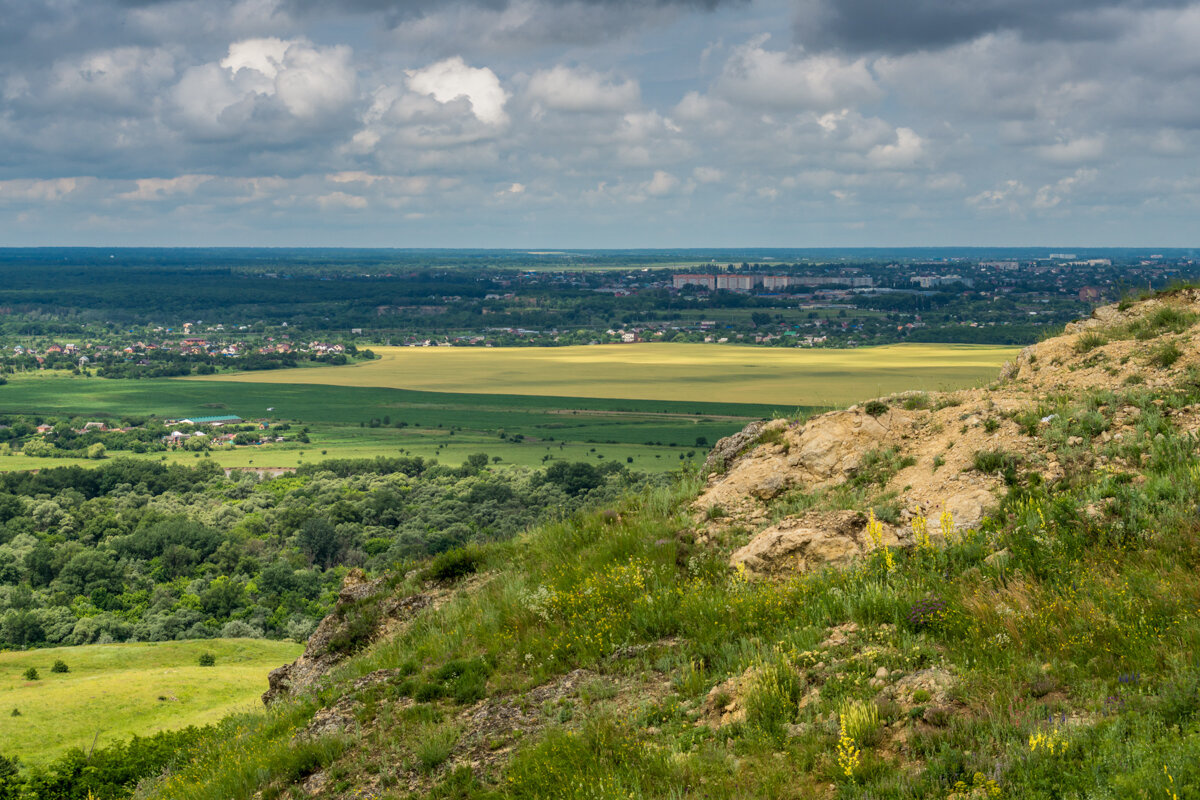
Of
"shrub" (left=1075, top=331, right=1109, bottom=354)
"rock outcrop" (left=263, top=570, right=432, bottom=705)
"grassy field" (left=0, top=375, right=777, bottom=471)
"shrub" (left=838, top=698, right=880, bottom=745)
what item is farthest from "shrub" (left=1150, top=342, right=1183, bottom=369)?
"grassy field" (left=0, top=375, right=777, bottom=471)

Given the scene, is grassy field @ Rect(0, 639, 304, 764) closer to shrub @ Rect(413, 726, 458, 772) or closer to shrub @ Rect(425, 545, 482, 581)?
shrub @ Rect(425, 545, 482, 581)

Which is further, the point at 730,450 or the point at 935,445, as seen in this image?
the point at 730,450

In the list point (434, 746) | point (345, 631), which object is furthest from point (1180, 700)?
point (345, 631)

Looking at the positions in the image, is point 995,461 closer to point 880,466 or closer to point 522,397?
point 880,466

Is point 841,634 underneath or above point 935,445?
underneath

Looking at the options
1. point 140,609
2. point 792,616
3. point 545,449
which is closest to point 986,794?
point 792,616
